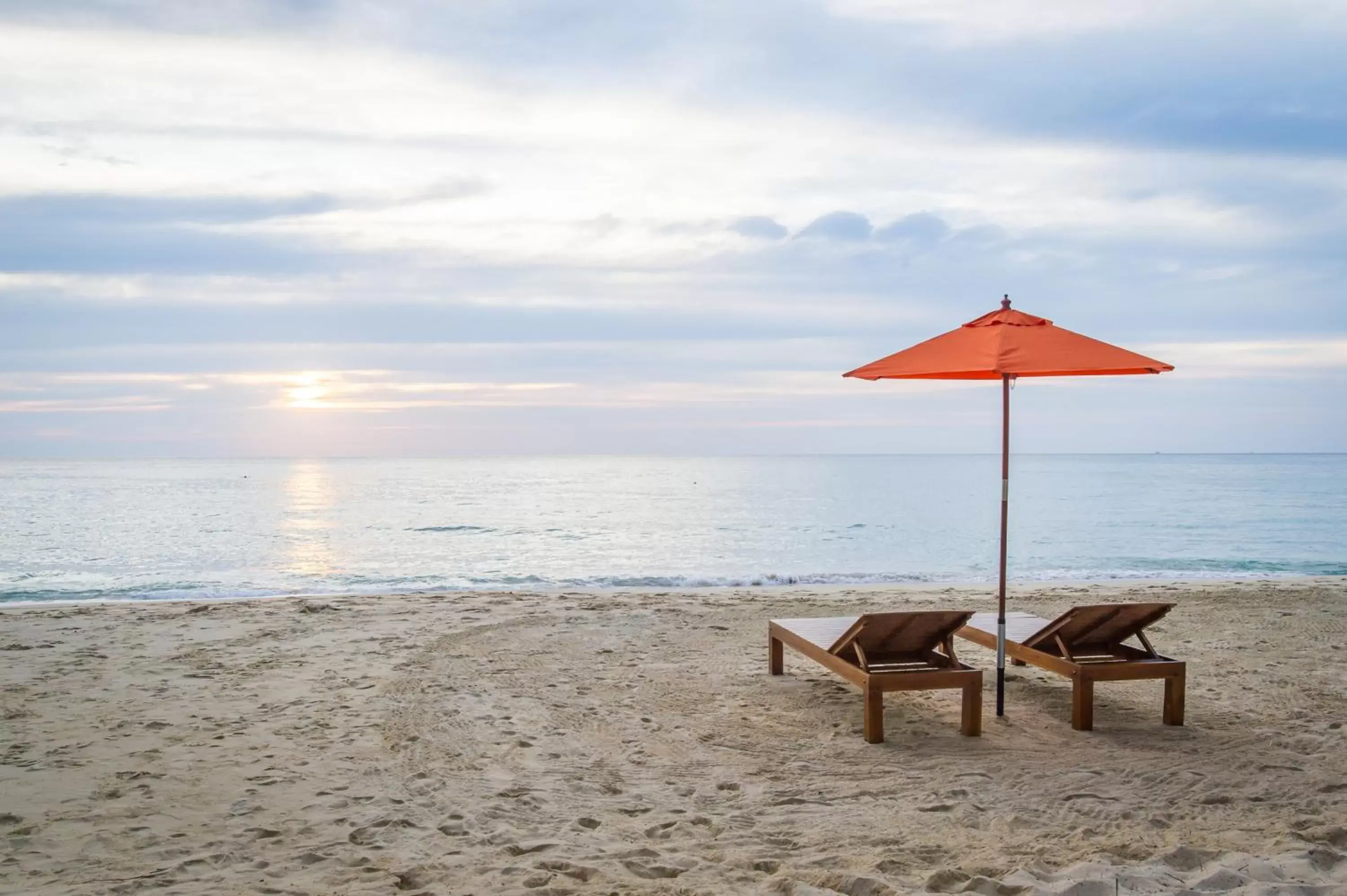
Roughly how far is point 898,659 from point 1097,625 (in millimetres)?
1289

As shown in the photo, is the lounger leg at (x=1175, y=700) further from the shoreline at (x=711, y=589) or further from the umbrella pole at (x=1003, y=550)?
the shoreline at (x=711, y=589)

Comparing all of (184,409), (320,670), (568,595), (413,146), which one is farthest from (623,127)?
(184,409)

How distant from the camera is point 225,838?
372cm

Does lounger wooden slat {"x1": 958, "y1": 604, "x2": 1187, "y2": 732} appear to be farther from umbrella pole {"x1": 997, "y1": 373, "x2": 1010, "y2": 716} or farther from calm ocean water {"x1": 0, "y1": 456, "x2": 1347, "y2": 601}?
calm ocean water {"x1": 0, "y1": 456, "x2": 1347, "y2": 601}

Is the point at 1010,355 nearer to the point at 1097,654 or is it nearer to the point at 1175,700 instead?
the point at 1097,654

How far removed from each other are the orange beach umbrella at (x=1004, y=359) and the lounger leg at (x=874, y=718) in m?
0.95

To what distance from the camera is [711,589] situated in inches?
529

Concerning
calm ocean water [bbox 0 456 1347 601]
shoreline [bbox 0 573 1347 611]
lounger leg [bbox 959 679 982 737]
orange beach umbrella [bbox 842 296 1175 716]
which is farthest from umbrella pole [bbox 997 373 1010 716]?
calm ocean water [bbox 0 456 1347 601]

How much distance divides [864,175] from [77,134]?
11.7 m

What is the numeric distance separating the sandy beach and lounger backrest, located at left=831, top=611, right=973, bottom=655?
49 cm

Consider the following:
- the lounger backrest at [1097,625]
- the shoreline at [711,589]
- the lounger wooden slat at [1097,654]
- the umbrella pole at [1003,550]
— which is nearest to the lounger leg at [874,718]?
the umbrella pole at [1003,550]

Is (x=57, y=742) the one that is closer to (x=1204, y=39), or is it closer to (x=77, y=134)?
(x=77, y=134)

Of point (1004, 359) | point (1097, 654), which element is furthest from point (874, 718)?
point (1004, 359)

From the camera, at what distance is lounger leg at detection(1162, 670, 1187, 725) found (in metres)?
5.47
